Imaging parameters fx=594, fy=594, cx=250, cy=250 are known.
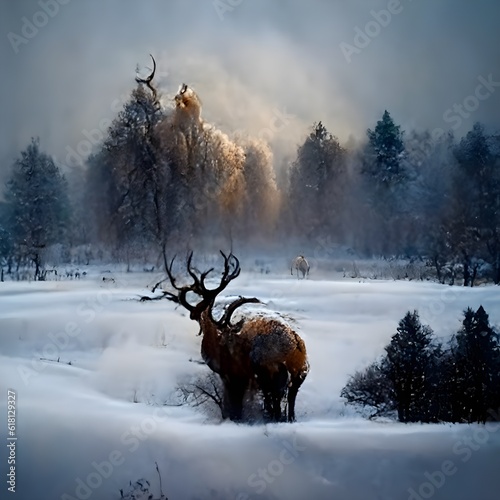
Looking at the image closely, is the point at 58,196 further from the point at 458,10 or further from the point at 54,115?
the point at 458,10

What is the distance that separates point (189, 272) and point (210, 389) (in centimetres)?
56

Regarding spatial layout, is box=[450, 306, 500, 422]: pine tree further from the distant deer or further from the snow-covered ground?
the distant deer

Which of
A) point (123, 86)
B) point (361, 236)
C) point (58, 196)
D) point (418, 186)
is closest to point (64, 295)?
point (58, 196)

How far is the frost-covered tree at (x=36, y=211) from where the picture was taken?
2.84m

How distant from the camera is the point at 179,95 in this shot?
9.59 feet

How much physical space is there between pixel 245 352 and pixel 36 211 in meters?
1.21

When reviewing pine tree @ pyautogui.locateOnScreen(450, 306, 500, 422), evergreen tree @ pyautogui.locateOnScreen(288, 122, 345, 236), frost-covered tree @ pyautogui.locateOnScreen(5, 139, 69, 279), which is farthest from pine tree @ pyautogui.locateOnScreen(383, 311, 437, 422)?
frost-covered tree @ pyautogui.locateOnScreen(5, 139, 69, 279)

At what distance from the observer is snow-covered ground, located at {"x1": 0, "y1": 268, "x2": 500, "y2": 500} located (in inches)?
96.9

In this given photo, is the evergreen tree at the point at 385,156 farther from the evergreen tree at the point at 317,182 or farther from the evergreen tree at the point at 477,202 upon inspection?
the evergreen tree at the point at 477,202

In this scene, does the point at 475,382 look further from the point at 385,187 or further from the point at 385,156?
the point at 385,156

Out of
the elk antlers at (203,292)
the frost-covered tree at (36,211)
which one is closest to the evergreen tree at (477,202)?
the elk antlers at (203,292)

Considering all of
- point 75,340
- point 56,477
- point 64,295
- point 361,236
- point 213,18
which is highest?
point 213,18

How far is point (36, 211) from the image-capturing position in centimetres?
286

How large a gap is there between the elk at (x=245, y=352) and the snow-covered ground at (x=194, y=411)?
7 centimetres
